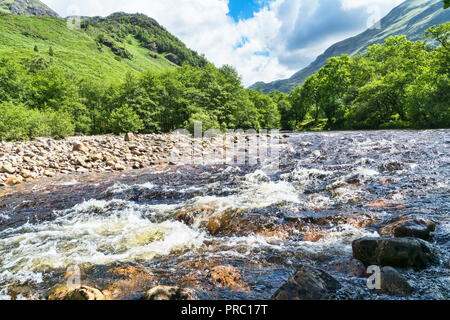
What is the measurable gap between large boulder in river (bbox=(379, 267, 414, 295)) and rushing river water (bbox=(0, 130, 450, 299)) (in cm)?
11

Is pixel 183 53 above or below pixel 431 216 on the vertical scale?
above

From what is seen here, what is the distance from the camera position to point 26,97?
35.6m

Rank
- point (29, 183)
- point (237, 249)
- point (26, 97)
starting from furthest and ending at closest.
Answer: point (26, 97)
point (29, 183)
point (237, 249)

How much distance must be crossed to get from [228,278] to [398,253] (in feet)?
8.83

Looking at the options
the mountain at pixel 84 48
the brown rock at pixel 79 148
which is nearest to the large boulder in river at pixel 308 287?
the brown rock at pixel 79 148

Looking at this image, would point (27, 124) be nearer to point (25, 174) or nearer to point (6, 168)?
point (6, 168)

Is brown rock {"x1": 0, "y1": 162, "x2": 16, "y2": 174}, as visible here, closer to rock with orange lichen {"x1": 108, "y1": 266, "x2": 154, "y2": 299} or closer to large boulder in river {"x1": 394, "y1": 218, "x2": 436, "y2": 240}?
rock with orange lichen {"x1": 108, "y1": 266, "x2": 154, "y2": 299}

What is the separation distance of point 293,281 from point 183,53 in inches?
8289

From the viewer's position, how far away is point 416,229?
14.2ft

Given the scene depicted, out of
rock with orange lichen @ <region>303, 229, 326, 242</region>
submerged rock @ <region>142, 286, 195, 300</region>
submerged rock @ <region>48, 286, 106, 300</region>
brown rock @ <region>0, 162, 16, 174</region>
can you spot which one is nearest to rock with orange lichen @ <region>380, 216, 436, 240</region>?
rock with orange lichen @ <region>303, 229, 326, 242</region>

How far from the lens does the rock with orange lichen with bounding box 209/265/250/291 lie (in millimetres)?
3562

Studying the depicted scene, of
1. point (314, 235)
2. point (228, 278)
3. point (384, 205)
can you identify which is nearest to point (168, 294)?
point (228, 278)

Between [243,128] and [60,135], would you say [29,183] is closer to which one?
[60,135]
